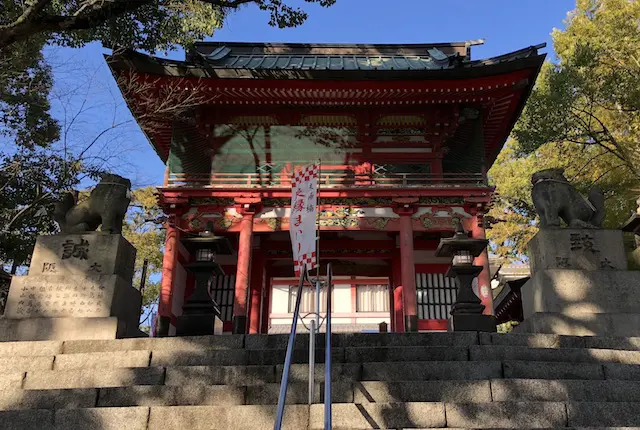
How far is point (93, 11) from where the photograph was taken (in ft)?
22.9

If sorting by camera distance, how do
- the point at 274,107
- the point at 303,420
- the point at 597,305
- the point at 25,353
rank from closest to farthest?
the point at 303,420, the point at 25,353, the point at 597,305, the point at 274,107

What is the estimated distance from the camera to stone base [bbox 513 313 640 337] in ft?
20.4

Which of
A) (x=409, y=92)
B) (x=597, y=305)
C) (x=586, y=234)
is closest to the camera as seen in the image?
(x=597, y=305)

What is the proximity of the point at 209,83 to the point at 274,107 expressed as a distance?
2027mm

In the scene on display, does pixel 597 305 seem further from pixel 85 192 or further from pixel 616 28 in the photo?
pixel 85 192

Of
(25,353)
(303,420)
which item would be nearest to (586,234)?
(303,420)

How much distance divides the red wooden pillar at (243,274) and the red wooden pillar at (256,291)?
126 centimetres

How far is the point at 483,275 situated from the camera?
41.2 ft

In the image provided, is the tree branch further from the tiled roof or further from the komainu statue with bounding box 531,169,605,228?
the tiled roof

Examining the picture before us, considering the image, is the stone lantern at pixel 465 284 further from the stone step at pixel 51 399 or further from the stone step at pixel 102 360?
the stone step at pixel 51 399

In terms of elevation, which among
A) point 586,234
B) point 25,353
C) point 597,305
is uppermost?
point 586,234

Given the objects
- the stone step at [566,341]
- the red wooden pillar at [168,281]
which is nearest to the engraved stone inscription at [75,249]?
the stone step at [566,341]

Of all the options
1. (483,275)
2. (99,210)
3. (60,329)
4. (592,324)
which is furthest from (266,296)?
(592,324)

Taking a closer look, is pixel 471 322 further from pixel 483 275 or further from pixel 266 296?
pixel 266 296
